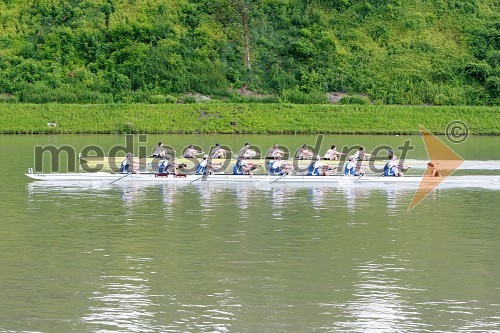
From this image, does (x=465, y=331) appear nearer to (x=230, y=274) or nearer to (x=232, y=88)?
(x=230, y=274)

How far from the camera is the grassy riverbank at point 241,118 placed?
65.9 meters

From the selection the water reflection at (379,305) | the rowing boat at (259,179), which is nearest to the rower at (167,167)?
the rowing boat at (259,179)

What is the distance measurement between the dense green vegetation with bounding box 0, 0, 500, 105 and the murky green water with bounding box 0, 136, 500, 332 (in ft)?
123

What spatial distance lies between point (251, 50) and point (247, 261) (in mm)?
58013

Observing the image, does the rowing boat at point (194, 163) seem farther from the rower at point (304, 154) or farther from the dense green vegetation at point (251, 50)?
the dense green vegetation at point (251, 50)

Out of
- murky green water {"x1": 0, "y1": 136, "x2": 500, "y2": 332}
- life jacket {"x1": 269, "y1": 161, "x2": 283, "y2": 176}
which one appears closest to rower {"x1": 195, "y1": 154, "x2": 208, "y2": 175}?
life jacket {"x1": 269, "y1": 161, "x2": 283, "y2": 176}

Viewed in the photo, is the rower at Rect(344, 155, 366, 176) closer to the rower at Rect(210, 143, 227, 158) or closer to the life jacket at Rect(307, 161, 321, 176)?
the life jacket at Rect(307, 161, 321, 176)

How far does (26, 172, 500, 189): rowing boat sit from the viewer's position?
128 feet

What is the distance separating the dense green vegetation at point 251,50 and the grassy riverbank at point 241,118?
2.71 metres

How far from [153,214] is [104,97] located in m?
41.2

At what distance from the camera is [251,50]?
79812 mm

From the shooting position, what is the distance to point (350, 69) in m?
77.0

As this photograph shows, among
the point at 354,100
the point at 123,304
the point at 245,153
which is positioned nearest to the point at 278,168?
the point at 245,153

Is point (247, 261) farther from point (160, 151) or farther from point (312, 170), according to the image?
point (160, 151)
